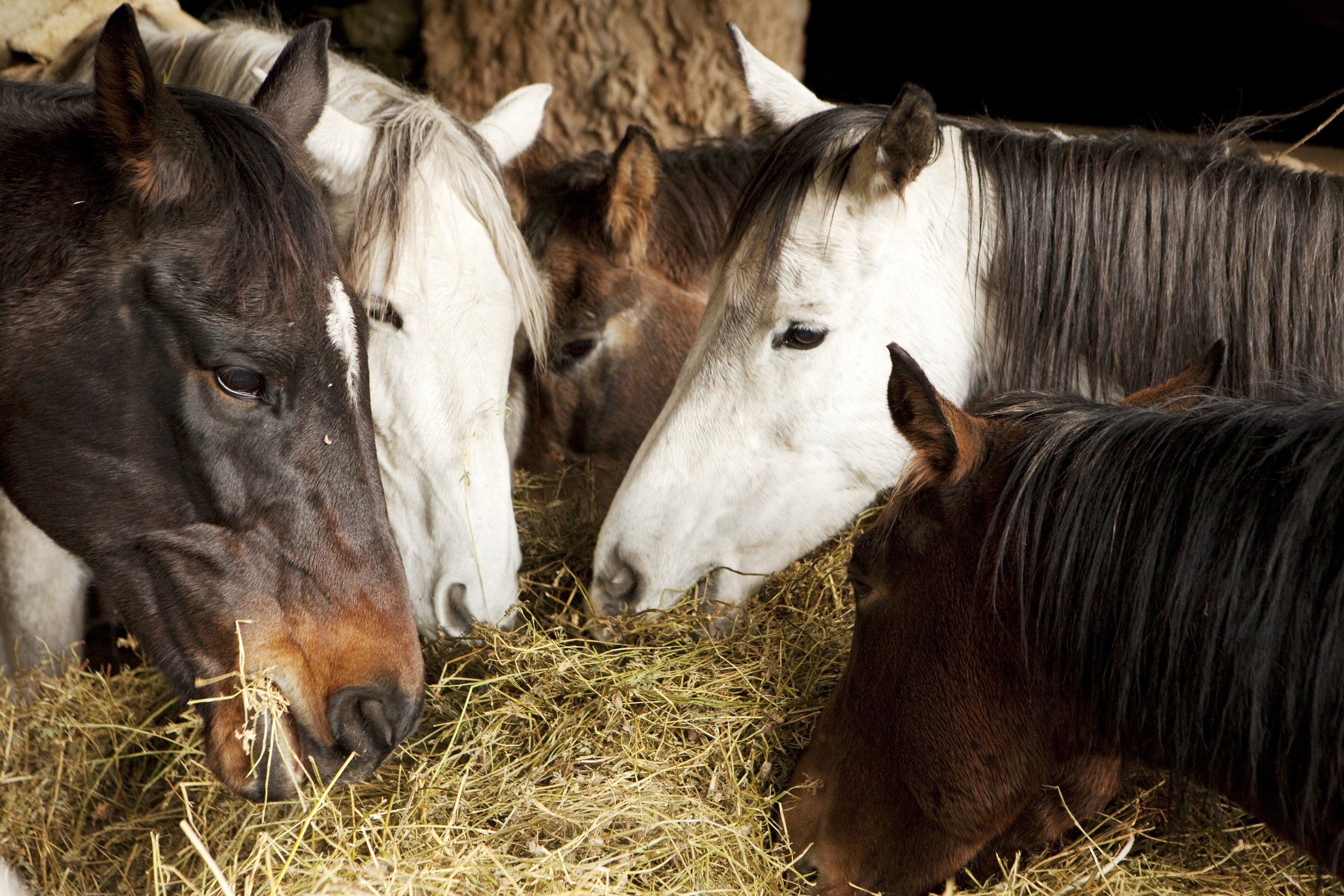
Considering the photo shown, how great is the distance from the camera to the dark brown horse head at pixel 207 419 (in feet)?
5.19

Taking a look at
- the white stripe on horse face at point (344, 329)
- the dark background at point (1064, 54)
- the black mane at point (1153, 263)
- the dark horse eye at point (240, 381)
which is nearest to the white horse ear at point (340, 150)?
the white stripe on horse face at point (344, 329)

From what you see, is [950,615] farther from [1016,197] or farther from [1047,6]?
[1047,6]

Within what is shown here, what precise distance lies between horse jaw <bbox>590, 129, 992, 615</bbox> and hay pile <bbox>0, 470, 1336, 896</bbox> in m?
0.17

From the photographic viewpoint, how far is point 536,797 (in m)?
1.80

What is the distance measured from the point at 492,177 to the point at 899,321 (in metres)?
1.10

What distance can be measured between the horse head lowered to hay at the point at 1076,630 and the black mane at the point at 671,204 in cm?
186

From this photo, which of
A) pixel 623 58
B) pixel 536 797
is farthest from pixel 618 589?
pixel 623 58

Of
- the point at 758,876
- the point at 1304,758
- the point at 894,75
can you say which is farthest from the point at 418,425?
the point at 894,75

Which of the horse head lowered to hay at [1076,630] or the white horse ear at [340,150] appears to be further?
the white horse ear at [340,150]

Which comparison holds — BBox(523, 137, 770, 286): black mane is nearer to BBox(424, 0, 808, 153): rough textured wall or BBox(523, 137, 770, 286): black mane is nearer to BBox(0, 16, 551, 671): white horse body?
BBox(0, 16, 551, 671): white horse body

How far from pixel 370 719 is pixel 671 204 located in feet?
7.26

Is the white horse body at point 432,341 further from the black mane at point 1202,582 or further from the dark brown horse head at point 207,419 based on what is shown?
the black mane at point 1202,582

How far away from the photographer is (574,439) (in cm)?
330

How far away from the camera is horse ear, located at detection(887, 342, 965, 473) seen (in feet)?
4.79
